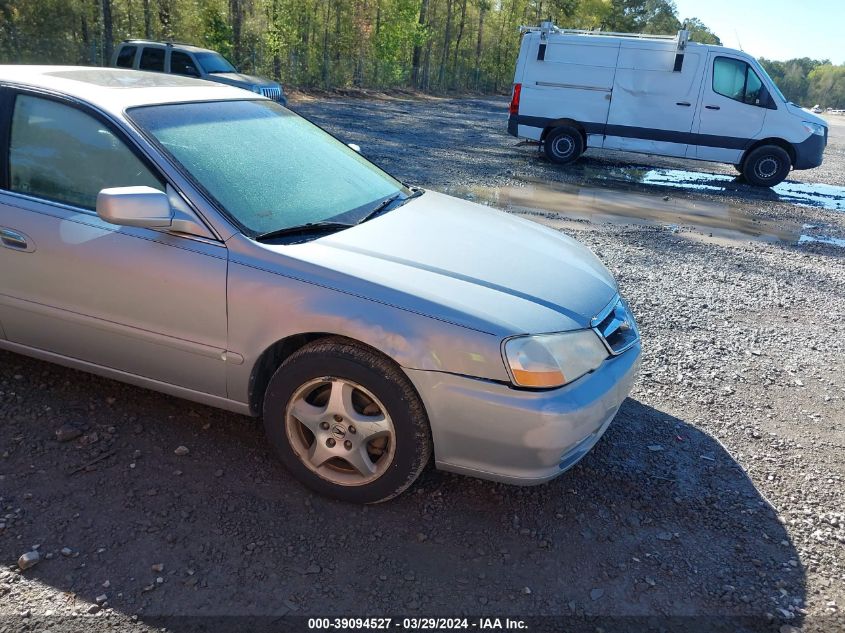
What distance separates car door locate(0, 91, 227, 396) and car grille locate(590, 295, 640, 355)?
5.31 feet

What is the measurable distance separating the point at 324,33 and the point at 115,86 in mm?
31516

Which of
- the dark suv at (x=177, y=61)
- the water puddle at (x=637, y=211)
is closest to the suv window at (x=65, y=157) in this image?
the water puddle at (x=637, y=211)

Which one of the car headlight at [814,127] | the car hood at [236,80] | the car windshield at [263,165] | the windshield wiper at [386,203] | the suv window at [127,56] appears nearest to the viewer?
the car windshield at [263,165]

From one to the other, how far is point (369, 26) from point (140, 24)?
1292 cm

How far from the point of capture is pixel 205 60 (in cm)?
1548

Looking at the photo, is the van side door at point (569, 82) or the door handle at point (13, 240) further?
the van side door at point (569, 82)

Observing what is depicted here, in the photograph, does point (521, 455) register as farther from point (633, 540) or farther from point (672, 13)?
point (672, 13)

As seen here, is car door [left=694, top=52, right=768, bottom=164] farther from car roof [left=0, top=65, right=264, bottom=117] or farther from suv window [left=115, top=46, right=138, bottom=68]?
suv window [left=115, top=46, right=138, bottom=68]

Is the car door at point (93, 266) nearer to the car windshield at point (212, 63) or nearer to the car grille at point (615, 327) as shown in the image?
the car grille at point (615, 327)

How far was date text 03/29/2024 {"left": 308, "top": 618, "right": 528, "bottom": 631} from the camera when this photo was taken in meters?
2.22

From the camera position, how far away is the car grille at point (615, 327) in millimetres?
2850

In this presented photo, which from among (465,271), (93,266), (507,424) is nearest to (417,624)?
(507,424)

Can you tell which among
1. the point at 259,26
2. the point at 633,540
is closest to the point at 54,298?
the point at 633,540

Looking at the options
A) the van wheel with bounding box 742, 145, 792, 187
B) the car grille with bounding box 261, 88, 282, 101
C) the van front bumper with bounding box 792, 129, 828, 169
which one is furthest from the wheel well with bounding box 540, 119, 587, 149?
the car grille with bounding box 261, 88, 282, 101
